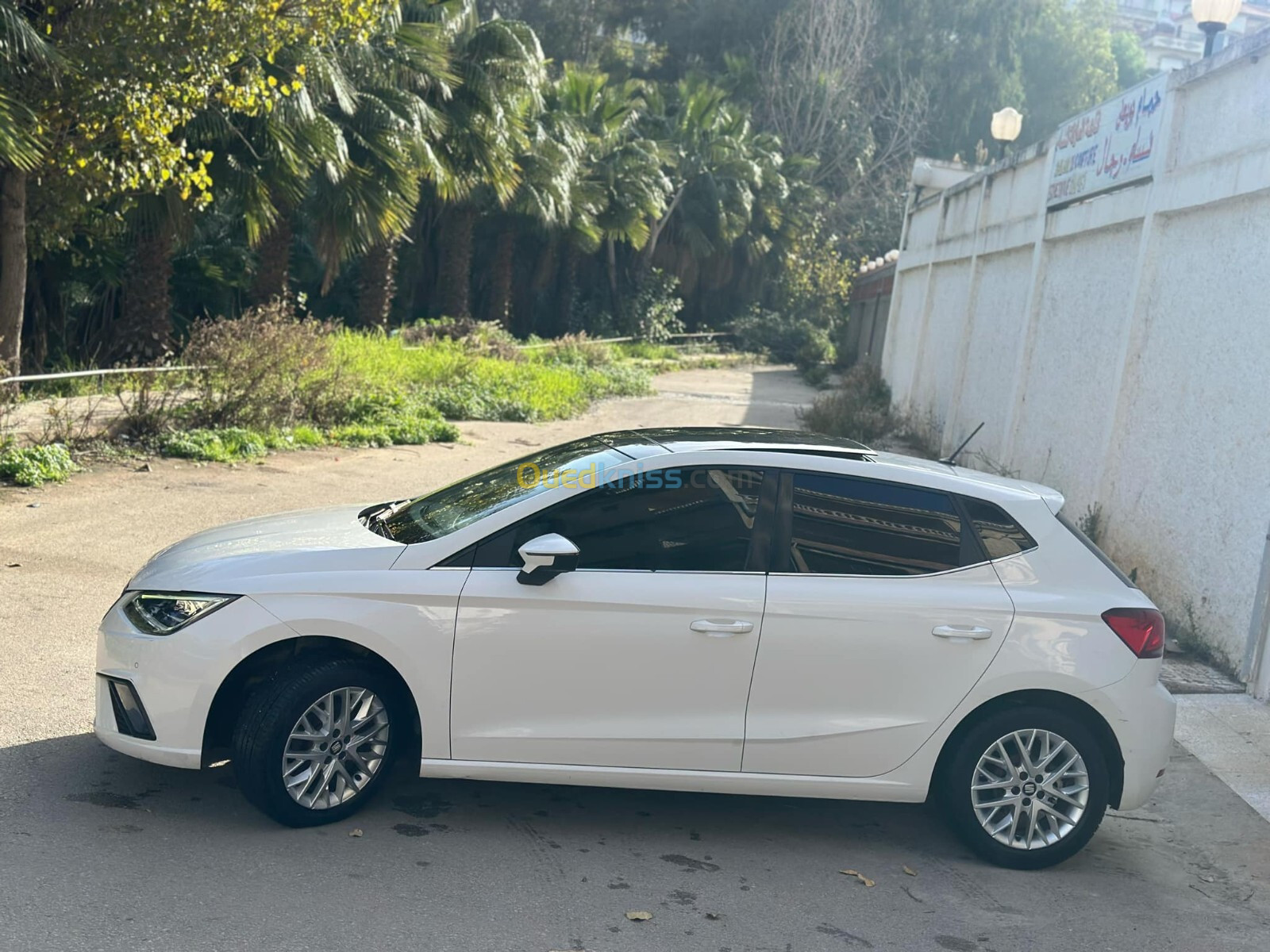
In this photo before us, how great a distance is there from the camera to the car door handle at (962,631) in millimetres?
4727

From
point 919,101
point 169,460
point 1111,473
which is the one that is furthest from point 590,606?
point 919,101

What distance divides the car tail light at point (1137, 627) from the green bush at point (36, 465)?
29.8 ft

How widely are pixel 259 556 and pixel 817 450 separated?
233cm

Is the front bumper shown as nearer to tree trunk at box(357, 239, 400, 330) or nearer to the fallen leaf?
the fallen leaf

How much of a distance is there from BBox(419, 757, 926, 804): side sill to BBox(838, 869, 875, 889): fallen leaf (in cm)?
29

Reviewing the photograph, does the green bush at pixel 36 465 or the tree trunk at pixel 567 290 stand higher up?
the tree trunk at pixel 567 290

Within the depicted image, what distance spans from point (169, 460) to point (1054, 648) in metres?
9.91

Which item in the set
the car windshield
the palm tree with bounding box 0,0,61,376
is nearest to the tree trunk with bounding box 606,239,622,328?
the palm tree with bounding box 0,0,61,376

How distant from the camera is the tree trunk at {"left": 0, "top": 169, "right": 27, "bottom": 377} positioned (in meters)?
13.7

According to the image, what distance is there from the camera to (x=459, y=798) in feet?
16.7

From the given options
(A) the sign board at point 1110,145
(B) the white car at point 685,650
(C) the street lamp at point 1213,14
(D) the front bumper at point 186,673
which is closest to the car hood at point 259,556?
(B) the white car at point 685,650

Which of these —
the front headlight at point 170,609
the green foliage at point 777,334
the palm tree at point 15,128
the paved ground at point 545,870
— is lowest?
the paved ground at point 545,870

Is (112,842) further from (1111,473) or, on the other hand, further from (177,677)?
(1111,473)

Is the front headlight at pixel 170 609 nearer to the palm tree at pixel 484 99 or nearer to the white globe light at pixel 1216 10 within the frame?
the white globe light at pixel 1216 10
